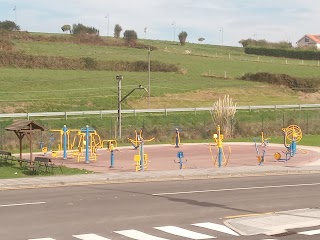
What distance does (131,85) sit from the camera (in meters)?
80.8

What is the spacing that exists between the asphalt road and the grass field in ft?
133

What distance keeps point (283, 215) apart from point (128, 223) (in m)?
4.28

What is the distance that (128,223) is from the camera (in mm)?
17922

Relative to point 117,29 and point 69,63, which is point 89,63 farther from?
Result: point 117,29

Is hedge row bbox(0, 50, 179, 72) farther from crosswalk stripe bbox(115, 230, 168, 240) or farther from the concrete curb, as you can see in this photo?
crosswalk stripe bbox(115, 230, 168, 240)

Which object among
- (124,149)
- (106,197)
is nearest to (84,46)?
(124,149)

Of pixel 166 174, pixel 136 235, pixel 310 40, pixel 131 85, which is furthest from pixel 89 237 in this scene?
pixel 310 40

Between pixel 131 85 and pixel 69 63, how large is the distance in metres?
15.9

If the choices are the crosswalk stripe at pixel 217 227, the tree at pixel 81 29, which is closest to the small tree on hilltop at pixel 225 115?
the crosswalk stripe at pixel 217 227

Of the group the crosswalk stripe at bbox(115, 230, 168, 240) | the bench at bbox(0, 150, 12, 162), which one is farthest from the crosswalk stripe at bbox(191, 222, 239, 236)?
the bench at bbox(0, 150, 12, 162)

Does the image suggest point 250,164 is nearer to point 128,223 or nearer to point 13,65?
point 128,223

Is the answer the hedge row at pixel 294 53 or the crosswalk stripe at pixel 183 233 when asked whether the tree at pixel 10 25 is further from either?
the crosswalk stripe at pixel 183 233

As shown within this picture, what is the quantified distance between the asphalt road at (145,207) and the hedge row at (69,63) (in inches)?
2600

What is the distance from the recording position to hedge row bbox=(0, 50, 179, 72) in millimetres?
89969
